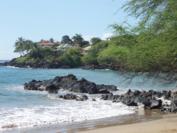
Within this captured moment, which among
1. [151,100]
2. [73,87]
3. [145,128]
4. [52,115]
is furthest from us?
[73,87]

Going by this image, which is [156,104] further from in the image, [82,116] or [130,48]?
[130,48]

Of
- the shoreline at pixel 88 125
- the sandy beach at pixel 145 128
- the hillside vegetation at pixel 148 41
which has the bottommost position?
the shoreline at pixel 88 125

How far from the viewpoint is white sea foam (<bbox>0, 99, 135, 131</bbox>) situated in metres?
22.7

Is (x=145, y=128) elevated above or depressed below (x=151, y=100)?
below

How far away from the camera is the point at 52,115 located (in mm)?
25719

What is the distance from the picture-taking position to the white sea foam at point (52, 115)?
22672 mm

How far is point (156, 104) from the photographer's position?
29953 millimetres

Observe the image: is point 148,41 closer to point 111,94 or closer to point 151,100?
point 151,100

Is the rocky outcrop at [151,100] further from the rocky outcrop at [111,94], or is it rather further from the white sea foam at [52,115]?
the white sea foam at [52,115]

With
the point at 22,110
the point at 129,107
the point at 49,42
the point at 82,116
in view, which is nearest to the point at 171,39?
the point at 82,116

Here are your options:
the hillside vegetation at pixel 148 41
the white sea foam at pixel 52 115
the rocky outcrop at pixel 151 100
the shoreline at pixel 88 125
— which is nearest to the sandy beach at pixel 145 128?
the shoreline at pixel 88 125

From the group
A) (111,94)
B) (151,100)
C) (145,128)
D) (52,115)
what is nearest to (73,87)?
(111,94)

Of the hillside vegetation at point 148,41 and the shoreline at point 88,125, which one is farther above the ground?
the hillside vegetation at point 148,41

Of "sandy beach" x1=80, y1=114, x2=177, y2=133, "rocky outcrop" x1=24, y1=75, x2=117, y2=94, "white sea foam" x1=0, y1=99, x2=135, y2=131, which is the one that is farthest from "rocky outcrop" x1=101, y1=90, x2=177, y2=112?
"rocky outcrop" x1=24, y1=75, x2=117, y2=94
